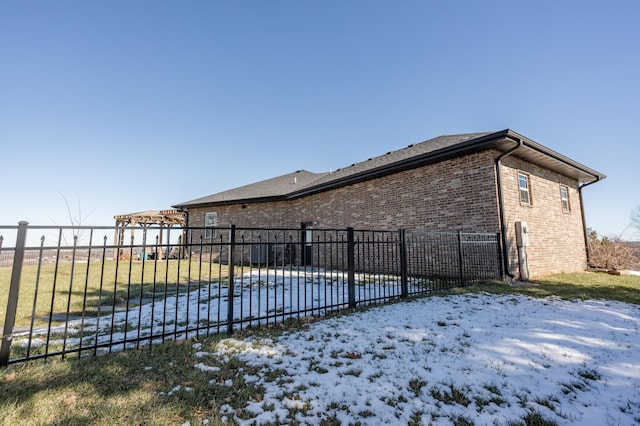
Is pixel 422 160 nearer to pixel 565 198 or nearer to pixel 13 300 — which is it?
→ pixel 565 198

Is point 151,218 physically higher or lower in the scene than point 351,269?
higher

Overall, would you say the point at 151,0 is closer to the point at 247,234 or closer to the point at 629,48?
the point at 247,234

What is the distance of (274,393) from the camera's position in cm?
231

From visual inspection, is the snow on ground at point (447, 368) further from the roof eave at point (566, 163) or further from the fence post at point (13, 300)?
the roof eave at point (566, 163)

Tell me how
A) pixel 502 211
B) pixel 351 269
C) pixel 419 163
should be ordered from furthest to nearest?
1. pixel 419 163
2. pixel 502 211
3. pixel 351 269

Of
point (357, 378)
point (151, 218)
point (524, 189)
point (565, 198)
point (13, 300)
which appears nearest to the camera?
point (357, 378)

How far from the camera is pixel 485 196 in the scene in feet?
25.8

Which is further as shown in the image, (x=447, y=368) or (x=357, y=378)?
(x=447, y=368)

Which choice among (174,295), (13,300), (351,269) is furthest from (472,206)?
(13,300)

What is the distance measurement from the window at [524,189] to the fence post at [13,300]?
11038mm

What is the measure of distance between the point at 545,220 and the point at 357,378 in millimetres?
10221

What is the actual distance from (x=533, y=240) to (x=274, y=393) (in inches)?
378

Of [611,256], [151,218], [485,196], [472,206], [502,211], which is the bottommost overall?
[611,256]

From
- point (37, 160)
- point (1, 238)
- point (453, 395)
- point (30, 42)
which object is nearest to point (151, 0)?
point (30, 42)
